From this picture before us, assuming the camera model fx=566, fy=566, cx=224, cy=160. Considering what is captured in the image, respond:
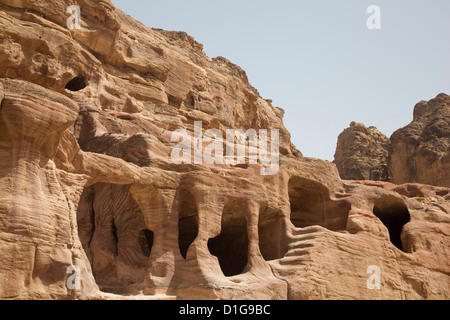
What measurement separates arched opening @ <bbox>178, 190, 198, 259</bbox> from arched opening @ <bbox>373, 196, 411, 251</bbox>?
8997 mm

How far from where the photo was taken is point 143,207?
17.7m

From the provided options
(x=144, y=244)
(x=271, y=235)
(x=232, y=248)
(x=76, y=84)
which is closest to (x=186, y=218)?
(x=144, y=244)

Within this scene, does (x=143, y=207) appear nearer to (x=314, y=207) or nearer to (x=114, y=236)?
(x=114, y=236)

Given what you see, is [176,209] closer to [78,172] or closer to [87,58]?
[78,172]

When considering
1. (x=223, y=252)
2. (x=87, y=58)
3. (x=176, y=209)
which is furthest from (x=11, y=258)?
(x=87, y=58)

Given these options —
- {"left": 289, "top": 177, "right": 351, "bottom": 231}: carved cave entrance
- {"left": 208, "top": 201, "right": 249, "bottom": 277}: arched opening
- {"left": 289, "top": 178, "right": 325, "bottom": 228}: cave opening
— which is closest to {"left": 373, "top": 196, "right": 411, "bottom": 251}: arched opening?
{"left": 289, "top": 177, "right": 351, "bottom": 231}: carved cave entrance

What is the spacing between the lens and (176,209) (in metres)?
17.9

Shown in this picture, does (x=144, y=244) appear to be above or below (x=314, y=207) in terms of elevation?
below

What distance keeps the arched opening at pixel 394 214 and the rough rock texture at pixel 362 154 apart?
24.6 metres

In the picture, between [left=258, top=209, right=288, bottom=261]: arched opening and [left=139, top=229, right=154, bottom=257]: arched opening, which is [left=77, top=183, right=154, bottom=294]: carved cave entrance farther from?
[left=258, top=209, right=288, bottom=261]: arched opening

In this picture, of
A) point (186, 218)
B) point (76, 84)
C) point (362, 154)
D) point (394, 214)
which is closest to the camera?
point (186, 218)

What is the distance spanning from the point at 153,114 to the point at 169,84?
15.4 ft

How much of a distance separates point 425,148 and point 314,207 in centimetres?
2251

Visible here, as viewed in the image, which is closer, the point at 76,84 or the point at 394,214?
the point at 76,84
